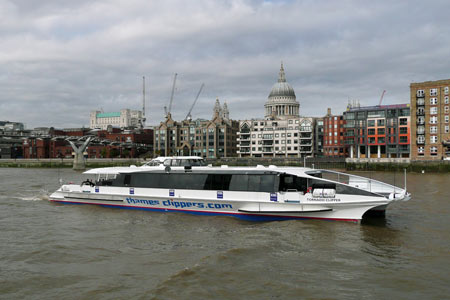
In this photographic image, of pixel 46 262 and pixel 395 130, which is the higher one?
pixel 395 130

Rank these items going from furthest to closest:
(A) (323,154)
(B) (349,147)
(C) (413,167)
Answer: (A) (323,154) < (B) (349,147) < (C) (413,167)

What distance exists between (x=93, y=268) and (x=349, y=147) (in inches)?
3935

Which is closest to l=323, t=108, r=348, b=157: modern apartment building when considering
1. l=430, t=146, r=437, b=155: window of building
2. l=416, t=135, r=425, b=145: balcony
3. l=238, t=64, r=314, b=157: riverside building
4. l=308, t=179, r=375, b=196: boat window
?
l=238, t=64, r=314, b=157: riverside building

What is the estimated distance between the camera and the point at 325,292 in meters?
10.8

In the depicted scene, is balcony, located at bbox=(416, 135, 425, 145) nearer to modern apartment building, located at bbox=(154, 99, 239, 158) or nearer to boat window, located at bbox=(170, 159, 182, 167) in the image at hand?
→ modern apartment building, located at bbox=(154, 99, 239, 158)

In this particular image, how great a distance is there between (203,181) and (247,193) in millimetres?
2904

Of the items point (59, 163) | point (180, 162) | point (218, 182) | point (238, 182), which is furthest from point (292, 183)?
point (59, 163)

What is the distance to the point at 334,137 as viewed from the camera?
11006 centimetres

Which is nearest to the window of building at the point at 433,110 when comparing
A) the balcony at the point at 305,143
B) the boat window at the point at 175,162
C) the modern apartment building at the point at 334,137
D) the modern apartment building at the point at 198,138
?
the modern apartment building at the point at 334,137

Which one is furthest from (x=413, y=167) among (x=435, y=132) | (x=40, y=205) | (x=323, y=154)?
(x=40, y=205)

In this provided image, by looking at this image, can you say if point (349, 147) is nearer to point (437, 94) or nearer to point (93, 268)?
point (437, 94)

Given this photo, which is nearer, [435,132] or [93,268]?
[93,268]

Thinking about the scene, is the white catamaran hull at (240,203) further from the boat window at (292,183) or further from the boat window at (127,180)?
the boat window at (292,183)

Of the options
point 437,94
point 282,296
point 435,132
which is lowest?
point 282,296
